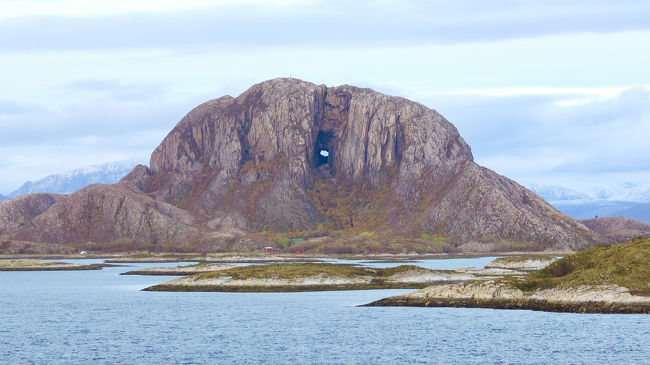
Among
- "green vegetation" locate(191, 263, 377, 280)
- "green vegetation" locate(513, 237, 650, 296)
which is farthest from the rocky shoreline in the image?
"green vegetation" locate(191, 263, 377, 280)

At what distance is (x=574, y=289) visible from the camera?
10975 cm

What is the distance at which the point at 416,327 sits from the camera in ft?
341

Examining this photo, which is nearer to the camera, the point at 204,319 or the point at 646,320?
the point at 646,320

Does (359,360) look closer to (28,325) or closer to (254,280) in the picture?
(28,325)

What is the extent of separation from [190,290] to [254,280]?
1370 cm

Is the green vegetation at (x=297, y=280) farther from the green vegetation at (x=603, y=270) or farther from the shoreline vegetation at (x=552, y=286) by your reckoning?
the green vegetation at (x=603, y=270)

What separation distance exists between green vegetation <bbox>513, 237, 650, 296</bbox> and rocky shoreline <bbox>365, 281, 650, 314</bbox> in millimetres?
1324

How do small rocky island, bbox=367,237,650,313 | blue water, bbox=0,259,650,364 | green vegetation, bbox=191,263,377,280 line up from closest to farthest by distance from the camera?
blue water, bbox=0,259,650,364 → small rocky island, bbox=367,237,650,313 → green vegetation, bbox=191,263,377,280

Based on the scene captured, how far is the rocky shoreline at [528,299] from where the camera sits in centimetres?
10362

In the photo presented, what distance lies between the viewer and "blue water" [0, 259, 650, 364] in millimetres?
83188

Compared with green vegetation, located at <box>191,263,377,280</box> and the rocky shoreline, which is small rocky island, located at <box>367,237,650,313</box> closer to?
the rocky shoreline

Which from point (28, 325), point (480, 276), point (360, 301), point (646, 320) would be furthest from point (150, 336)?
point (480, 276)

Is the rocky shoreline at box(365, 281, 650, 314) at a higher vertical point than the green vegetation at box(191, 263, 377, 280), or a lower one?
lower

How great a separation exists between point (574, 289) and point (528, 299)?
6332mm
